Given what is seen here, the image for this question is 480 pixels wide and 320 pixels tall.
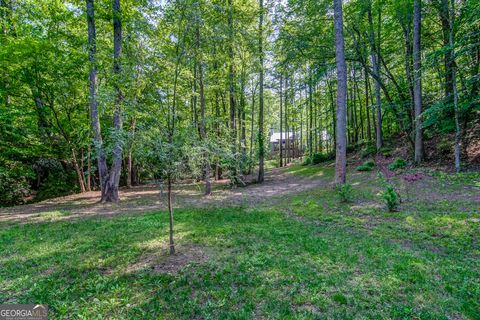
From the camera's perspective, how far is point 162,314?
8.89 feet

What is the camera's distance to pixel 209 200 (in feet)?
32.0

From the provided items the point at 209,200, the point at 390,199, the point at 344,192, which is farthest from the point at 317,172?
the point at 390,199

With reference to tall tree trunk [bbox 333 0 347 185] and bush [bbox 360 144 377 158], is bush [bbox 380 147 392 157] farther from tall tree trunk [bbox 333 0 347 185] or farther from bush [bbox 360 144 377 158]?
tall tree trunk [bbox 333 0 347 185]

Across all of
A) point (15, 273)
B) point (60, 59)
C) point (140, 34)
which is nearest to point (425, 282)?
point (15, 273)

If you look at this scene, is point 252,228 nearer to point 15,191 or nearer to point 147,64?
point 147,64

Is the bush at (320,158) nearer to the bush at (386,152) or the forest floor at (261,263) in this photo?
the bush at (386,152)

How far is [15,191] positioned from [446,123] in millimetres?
21099

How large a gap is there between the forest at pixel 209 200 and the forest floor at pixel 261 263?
3cm

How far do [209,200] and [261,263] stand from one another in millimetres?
6152

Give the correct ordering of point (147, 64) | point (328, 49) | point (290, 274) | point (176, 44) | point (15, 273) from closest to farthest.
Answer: point (290, 274) < point (15, 273) < point (147, 64) < point (176, 44) < point (328, 49)

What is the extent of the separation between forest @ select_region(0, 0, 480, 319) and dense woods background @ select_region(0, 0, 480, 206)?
2.7 inches

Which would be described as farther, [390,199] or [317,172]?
[317,172]

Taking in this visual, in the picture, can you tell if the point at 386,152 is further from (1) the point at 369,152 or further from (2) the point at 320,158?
(2) the point at 320,158

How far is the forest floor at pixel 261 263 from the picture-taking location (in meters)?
2.80
